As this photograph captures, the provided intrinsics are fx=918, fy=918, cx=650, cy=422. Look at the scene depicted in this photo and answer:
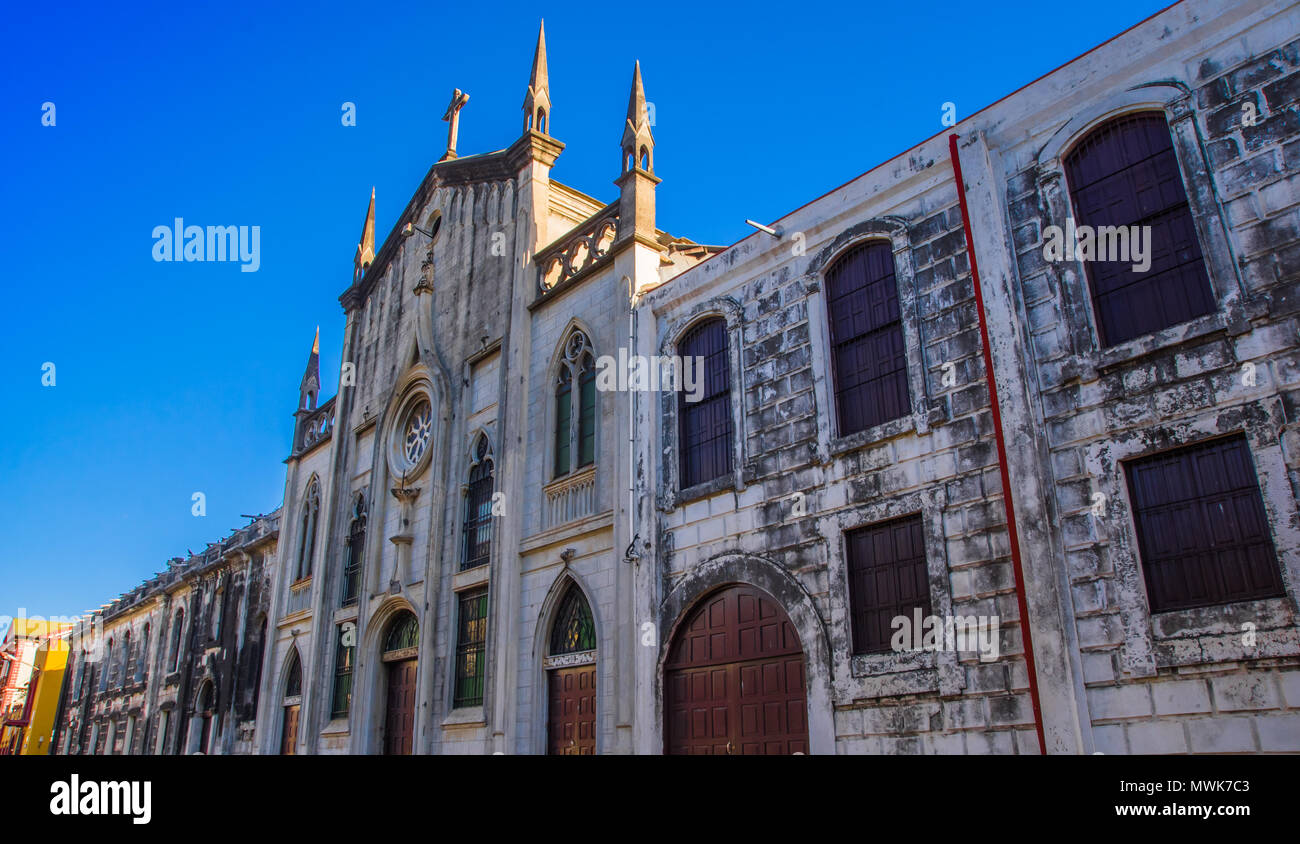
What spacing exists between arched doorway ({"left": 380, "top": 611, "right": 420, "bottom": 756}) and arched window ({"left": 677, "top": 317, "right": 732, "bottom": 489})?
28.8 ft

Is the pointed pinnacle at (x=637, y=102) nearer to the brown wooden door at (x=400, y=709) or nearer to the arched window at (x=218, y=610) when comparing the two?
the brown wooden door at (x=400, y=709)

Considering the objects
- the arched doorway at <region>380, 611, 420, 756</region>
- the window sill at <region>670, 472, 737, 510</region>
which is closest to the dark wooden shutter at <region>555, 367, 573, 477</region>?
the window sill at <region>670, 472, 737, 510</region>

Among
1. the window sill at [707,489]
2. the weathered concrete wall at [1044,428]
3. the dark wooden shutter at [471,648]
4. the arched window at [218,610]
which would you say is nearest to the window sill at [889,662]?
the weathered concrete wall at [1044,428]

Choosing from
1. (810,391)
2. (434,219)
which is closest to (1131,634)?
(810,391)

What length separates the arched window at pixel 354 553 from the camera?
23938 mm

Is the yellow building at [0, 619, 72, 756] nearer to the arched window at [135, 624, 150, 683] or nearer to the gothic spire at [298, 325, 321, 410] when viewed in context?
the arched window at [135, 624, 150, 683]

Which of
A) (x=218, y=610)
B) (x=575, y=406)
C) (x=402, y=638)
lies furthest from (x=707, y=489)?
(x=218, y=610)

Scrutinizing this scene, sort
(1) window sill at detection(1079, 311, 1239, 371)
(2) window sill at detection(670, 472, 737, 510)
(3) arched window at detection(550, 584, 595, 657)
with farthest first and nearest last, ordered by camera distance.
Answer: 1. (3) arched window at detection(550, 584, 595, 657)
2. (2) window sill at detection(670, 472, 737, 510)
3. (1) window sill at detection(1079, 311, 1239, 371)

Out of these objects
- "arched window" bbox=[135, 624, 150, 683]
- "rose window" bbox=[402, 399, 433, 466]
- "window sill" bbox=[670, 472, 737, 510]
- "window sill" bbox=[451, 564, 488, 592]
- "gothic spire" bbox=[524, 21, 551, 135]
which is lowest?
"window sill" bbox=[451, 564, 488, 592]

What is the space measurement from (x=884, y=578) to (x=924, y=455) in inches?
64.2

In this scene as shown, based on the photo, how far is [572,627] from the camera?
53.7 feet

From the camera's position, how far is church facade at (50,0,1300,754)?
9.05 meters

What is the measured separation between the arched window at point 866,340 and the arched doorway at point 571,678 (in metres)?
6.19
